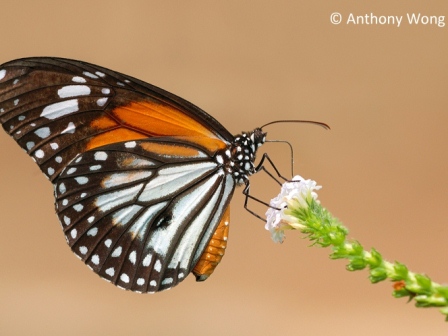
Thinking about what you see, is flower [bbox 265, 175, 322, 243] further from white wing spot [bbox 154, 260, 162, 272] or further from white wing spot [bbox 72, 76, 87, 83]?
white wing spot [bbox 72, 76, 87, 83]

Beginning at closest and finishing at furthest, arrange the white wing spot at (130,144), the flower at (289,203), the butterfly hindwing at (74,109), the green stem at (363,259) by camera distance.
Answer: the green stem at (363,259), the flower at (289,203), the butterfly hindwing at (74,109), the white wing spot at (130,144)

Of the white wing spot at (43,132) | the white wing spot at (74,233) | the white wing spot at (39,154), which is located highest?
the white wing spot at (43,132)

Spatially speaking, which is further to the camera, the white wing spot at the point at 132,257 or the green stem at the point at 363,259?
the white wing spot at the point at 132,257

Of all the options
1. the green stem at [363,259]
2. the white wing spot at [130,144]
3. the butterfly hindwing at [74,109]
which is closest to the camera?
the green stem at [363,259]

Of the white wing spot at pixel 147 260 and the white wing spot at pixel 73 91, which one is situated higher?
the white wing spot at pixel 73 91

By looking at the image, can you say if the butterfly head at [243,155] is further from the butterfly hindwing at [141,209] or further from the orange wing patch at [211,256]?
the orange wing patch at [211,256]

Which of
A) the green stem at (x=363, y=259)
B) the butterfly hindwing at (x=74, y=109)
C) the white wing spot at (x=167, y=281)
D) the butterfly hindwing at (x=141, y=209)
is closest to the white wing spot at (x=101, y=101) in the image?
the butterfly hindwing at (x=74, y=109)

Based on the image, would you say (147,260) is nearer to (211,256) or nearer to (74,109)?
(211,256)

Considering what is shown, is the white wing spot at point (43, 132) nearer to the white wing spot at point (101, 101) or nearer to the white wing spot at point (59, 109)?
the white wing spot at point (59, 109)

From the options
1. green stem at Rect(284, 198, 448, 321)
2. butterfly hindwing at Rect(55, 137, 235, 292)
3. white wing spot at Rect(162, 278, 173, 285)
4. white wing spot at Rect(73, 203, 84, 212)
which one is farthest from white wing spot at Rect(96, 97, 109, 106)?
green stem at Rect(284, 198, 448, 321)
